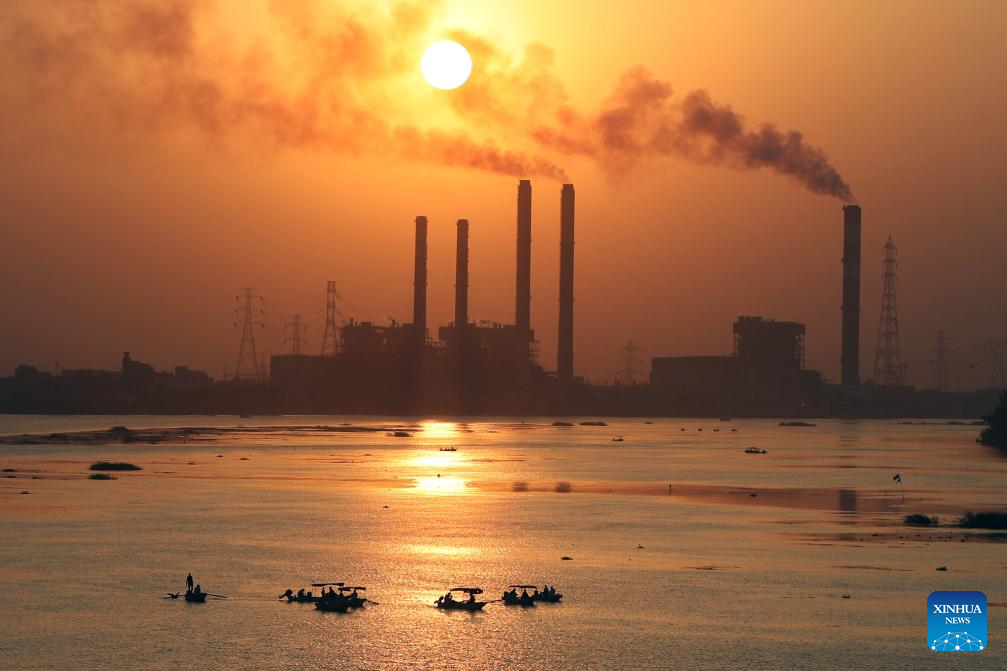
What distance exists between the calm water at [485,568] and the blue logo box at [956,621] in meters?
0.40

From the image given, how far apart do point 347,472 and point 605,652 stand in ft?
201

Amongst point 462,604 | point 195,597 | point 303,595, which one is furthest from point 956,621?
point 195,597

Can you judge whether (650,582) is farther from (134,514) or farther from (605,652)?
(134,514)

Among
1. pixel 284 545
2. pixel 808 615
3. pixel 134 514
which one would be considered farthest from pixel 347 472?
pixel 808 615

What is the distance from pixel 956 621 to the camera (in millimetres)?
30531

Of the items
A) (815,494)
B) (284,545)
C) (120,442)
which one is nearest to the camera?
(284,545)

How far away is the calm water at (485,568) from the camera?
28.0 m

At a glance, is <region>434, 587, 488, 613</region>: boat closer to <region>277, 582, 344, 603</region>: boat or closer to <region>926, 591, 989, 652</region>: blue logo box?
<region>277, 582, 344, 603</region>: boat

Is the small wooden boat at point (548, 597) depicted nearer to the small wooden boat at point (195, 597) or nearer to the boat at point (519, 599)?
the boat at point (519, 599)

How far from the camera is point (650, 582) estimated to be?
1453 inches

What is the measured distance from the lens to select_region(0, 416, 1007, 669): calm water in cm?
2802

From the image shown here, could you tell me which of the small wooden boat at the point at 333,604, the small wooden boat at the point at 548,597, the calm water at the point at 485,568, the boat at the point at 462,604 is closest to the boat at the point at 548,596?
the small wooden boat at the point at 548,597

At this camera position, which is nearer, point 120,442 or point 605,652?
point 605,652

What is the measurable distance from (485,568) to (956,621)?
14313 mm
